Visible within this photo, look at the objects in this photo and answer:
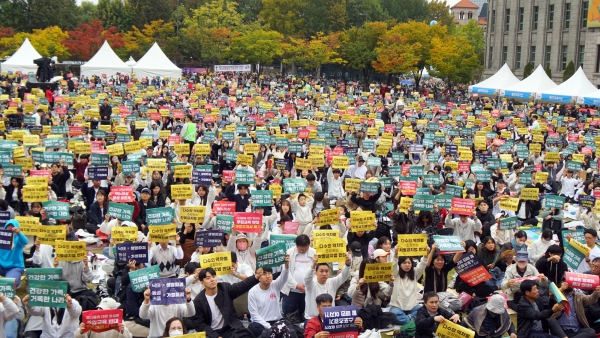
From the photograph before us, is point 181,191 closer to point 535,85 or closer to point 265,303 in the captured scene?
point 265,303

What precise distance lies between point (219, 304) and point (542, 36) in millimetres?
55654

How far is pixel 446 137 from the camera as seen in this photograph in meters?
28.1

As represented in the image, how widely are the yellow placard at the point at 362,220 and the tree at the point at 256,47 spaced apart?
54851mm

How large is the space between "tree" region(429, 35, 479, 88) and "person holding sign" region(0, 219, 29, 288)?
169 ft

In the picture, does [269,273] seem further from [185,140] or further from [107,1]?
[107,1]

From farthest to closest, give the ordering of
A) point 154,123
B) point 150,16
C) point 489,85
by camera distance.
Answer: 1. point 150,16
2. point 489,85
3. point 154,123

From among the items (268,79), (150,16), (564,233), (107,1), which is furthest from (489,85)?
(107,1)

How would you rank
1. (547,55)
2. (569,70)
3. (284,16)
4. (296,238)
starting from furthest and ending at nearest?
(284,16) < (547,55) < (569,70) < (296,238)

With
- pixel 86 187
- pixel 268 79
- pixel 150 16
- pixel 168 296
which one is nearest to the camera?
pixel 168 296

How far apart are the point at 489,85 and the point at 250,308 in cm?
3839

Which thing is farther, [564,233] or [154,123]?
[154,123]

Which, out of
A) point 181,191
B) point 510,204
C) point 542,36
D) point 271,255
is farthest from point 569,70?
point 271,255

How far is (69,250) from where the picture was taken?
10125 millimetres

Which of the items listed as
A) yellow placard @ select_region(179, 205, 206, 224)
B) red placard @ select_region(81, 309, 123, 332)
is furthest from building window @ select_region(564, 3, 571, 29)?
red placard @ select_region(81, 309, 123, 332)
